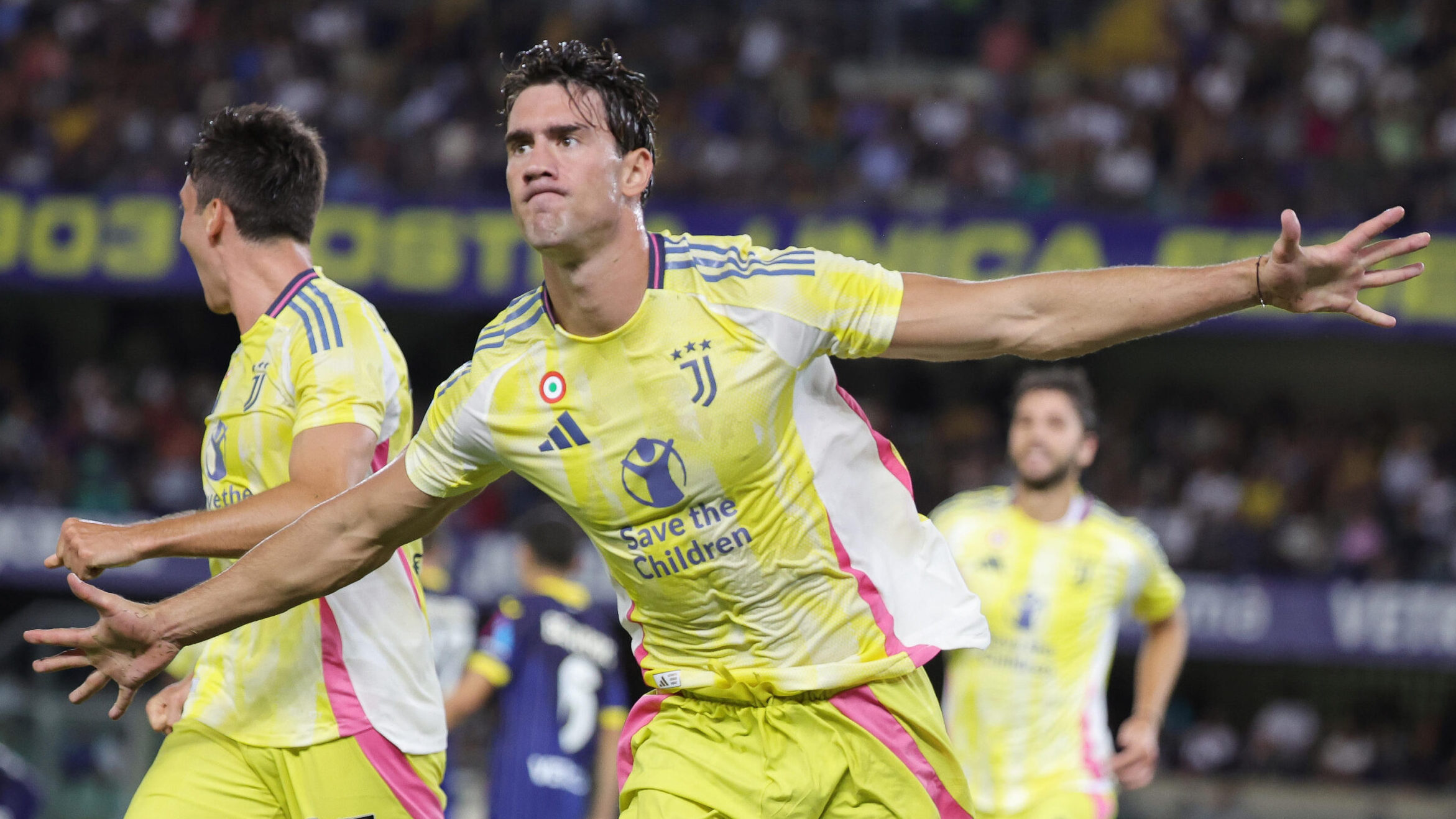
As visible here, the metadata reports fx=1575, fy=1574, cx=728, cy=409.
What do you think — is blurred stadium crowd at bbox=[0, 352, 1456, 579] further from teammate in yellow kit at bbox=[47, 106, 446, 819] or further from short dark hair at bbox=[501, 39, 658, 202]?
short dark hair at bbox=[501, 39, 658, 202]

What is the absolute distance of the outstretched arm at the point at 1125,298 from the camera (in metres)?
3.15

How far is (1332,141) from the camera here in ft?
51.6

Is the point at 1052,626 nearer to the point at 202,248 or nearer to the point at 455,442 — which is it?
the point at 455,442

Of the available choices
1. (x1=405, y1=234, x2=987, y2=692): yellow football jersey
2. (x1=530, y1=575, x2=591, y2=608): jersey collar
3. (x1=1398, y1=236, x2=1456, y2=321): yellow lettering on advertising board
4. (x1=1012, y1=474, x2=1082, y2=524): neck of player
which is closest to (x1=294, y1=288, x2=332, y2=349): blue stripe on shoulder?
(x1=405, y1=234, x2=987, y2=692): yellow football jersey

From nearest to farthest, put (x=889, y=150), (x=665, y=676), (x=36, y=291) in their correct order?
(x=665, y=676), (x=889, y=150), (x=36, y=291)

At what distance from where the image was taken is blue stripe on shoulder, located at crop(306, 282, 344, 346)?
4.15 meters

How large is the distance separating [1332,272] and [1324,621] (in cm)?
1181

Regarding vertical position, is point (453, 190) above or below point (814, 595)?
above

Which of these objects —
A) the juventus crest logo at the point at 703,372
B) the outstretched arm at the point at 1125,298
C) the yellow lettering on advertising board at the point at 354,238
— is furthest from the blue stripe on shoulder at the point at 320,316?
the yellow lettering on advertising board at the point at 354,238

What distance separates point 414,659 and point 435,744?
0.79 ft

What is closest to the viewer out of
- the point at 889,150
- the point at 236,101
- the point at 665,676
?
the point at 665,676

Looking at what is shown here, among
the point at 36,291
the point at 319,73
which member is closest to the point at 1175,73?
the point at 319,73

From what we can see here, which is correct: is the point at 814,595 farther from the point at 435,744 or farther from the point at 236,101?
the point at 236,101

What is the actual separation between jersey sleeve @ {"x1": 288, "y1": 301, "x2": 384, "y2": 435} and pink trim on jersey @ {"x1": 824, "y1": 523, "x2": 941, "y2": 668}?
1.27 metres
